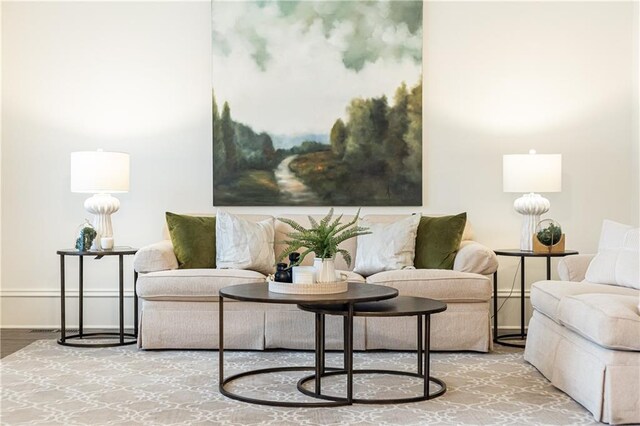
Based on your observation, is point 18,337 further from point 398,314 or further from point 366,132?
point 398,314

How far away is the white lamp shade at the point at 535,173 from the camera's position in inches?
208

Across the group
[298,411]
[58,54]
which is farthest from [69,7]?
[298,411]

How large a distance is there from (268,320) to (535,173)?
6.68 feet

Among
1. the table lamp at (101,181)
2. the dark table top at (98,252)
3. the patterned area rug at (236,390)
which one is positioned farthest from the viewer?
the table lamp at (101,181)

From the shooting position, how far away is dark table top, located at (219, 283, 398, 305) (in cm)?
353

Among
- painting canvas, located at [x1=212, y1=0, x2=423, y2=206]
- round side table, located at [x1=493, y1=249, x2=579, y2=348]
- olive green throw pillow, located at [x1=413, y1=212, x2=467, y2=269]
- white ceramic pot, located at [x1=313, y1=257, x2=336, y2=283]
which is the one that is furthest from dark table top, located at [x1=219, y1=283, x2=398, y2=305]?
painting canvas, located at [x1=212, y1=0, x2=423, y2=206]

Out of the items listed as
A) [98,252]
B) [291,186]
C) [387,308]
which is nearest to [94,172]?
[98,252]

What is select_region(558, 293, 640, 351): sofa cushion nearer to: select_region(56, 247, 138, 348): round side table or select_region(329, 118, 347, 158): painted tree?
select_region(329, 118, 347, 158): painted tree

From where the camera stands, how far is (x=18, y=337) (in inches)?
214

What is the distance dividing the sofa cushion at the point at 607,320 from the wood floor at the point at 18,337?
3284 millimetres

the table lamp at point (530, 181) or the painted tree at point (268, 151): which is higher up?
the painted tree at point (268, 151)

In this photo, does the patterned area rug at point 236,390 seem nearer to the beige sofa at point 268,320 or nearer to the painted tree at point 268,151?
the beige sofa at point 268,320

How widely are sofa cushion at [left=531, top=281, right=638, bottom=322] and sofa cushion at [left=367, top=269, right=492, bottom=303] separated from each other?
49 centimetres

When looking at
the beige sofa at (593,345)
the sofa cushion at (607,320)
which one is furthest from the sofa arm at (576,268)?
the sofa cushion at (607,320)
